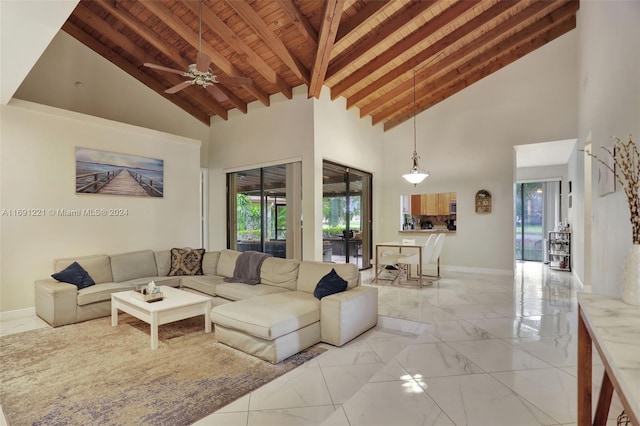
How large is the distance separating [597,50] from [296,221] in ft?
15.9

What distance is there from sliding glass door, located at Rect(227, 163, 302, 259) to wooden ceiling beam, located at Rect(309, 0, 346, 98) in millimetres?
1444

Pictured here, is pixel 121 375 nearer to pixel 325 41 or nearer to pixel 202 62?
pixel 202 62

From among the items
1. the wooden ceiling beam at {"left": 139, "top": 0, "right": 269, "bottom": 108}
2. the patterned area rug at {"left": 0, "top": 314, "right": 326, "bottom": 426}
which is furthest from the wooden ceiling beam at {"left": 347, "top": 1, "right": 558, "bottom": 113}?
the patterned area rug at {"left": 0, "top": 314, "right": 326, "bottom": 426}

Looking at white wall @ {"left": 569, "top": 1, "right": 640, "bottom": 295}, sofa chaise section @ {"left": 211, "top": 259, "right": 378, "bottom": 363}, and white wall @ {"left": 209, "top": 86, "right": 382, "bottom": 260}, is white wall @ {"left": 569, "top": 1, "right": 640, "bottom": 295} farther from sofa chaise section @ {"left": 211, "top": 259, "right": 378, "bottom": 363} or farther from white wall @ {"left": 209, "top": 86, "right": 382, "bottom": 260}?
white wall @ {"left": 209, "top": 86, "right": 382, "bottom": 260}

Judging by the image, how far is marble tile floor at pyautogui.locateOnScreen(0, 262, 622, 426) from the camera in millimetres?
2020

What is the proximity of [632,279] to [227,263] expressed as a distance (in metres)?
4.43

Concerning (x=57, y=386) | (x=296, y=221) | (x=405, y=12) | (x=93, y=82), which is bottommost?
(x=57, y=386)

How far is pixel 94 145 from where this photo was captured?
16.2 feet

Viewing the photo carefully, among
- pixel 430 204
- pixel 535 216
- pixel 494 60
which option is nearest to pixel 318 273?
pixel 430 204

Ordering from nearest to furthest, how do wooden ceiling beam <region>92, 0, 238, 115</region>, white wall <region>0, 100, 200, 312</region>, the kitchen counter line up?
white wall <region>0, 100, 200, 312</region> < wooden ceiling beam <region>92, 0, 238, 115</region> < the kitchen counter

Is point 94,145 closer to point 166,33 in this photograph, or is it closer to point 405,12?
point 166,33

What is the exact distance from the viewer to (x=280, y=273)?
4094mm

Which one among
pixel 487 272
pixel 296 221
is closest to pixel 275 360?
pixel 296 221

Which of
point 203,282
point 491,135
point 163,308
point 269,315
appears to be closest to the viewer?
point 269,315
